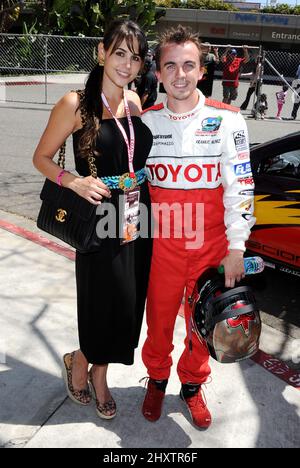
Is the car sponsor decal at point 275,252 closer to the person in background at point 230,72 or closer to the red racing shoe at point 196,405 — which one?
the red racing shoe at point 196,405

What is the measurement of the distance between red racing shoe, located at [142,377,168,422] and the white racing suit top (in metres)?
1.00

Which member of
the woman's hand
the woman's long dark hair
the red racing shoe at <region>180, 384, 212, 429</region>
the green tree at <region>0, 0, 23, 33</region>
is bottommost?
the red racing shoe at <region>180, 384, 212, 429</region>

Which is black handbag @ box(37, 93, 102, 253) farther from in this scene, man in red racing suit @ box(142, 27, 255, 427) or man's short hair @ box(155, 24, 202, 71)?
man's short hair @ box(155, 24, 202, 71)

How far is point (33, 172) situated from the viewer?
7.52m

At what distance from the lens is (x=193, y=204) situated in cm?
246

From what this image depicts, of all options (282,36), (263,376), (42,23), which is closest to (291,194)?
(263,376)

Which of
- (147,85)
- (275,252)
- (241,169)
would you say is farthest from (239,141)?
(147,85)

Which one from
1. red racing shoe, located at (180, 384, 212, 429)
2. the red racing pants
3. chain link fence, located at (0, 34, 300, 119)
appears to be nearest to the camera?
the red racing pants

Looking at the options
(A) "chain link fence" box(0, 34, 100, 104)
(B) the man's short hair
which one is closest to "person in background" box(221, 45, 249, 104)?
(A) "chain link fence" box(0, 34, 100, 104)

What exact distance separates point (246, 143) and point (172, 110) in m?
0.40

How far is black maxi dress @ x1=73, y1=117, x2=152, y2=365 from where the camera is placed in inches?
90.7

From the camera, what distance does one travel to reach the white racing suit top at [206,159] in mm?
2389

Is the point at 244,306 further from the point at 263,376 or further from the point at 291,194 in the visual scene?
the point at 291,194

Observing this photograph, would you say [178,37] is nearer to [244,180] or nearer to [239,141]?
[239,141]
